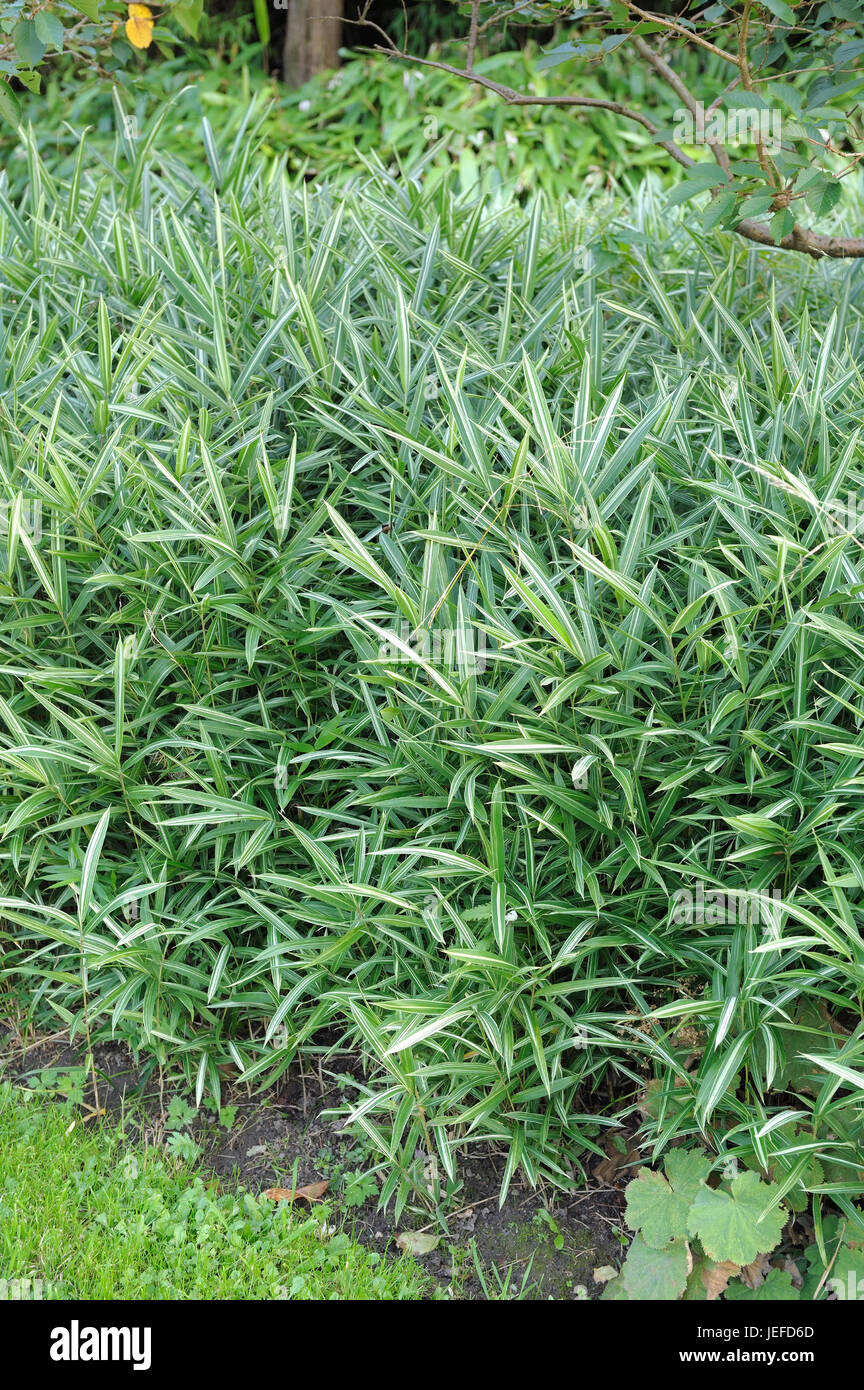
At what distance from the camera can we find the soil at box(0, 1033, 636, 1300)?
6.25 feet

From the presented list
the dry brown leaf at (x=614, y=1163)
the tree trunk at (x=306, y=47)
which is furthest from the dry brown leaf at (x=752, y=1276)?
the tree trunk at (x=306, y=47)

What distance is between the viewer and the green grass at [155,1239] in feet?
6.10

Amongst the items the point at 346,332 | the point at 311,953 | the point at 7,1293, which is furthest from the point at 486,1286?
the point at 346,332

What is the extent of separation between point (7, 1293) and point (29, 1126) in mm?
344

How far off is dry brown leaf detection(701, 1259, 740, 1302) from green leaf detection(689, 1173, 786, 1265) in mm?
80

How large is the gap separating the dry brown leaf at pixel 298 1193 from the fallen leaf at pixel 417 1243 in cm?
17

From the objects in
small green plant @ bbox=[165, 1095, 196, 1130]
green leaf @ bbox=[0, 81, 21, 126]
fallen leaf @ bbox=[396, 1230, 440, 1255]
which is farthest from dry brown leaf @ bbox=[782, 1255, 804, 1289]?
green leaf @ bbox=[0, 81, 21, 126]

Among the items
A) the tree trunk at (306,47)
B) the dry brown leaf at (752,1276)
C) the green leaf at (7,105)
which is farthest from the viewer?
the tree trunk at (306,47)

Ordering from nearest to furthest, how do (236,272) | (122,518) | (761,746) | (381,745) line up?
(761,746), (381,745), (122,518), (236,272)

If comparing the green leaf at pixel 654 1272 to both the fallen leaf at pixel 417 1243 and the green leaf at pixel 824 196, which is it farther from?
the green leaf at pixel 824 196

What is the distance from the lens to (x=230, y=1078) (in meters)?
2.21

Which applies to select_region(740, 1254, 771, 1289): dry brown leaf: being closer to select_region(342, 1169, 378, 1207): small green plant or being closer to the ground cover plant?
the ground cover plant

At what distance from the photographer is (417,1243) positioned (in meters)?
1.94

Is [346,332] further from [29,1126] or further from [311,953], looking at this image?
[29,1126]
